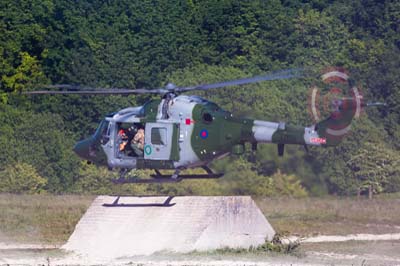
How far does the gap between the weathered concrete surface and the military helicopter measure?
2.96ft

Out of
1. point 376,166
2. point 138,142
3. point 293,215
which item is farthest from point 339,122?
point 376,166

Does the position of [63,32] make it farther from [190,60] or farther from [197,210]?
[197,210]

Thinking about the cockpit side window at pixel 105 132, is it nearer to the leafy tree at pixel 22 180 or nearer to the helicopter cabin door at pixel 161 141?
the helicopter cabin door at pixel 161 141

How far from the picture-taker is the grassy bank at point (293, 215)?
2972cm

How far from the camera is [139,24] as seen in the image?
46781 mm

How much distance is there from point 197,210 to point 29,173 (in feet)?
36.8

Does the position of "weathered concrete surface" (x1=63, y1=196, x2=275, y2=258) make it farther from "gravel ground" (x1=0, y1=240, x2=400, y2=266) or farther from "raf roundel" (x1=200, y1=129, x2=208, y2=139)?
"raf roundel" (x1=200, y1=129, x2=208, y2=139)

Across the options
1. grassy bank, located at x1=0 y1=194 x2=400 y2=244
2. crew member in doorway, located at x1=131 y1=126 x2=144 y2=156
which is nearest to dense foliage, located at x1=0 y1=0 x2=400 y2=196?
grassy bank, located at x1=0 y1=194 x2=400 y2=244

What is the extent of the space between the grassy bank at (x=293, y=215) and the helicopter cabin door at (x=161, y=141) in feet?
11.6

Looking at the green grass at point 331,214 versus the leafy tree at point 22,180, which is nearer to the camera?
the green grass at point 331,214

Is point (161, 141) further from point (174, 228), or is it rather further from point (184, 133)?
point (174, 228)

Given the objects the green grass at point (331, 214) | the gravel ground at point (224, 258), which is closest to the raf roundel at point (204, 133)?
the gravel ground at point (224, 258)

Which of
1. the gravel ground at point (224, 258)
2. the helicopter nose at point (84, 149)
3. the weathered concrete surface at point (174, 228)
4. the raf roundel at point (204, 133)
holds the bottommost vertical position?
the gravel ground at point (224, 258)

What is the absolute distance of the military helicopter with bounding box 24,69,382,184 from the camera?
85.6ft
